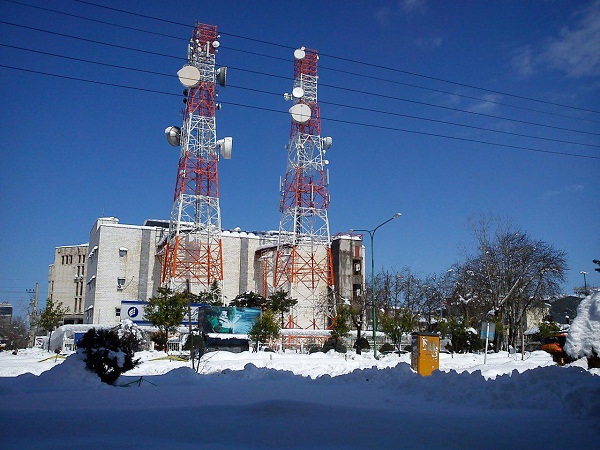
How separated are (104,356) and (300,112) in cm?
4604

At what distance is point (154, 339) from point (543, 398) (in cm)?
3711

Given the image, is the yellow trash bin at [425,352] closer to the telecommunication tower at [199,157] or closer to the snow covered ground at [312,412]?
the snow covered ground at [312,412]

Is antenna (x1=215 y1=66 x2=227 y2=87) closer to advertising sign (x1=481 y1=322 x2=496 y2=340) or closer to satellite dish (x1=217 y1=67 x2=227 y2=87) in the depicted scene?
satellite dish (x1=217 y1=67 x2=227 y2=87)

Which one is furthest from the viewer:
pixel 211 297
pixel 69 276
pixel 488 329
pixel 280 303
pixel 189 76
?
pixel 69 276

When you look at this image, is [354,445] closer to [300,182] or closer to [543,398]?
[543,398]

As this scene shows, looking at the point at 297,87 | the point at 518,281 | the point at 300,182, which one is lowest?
the point at 518,281

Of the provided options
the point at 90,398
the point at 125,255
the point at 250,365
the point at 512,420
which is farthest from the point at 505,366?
the point at 125,255

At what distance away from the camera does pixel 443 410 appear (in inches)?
412

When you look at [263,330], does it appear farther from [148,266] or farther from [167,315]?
[148,266]

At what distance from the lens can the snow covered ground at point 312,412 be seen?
296 inches

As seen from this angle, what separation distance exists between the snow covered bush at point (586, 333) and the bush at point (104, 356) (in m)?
11.3

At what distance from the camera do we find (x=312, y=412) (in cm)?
995

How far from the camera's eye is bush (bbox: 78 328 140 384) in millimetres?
14781

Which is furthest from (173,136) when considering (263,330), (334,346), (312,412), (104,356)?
(312,412)
